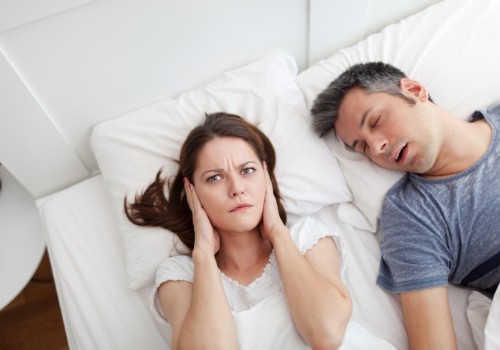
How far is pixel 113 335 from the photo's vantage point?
1.10m

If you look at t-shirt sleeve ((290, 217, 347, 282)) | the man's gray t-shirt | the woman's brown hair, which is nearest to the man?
the man's gray t-shirt

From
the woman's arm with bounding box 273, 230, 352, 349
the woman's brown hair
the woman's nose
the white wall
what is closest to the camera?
the woman's arm with bounding box 273, 230, 352, 349

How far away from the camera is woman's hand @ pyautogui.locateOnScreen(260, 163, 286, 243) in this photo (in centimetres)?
102

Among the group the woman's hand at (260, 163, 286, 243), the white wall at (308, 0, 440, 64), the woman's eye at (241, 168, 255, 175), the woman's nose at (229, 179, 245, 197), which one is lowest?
the woman's hand at (260, 163, 286, 243)

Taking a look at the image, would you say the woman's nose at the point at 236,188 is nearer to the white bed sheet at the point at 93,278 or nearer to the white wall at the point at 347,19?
the white bed sheet at the point at 93,278

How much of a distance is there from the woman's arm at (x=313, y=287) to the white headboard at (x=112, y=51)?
62cm

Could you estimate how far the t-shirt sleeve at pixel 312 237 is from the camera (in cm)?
104

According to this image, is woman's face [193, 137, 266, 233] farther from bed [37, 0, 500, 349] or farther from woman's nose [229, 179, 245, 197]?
bed [37, 0, 500, 349]

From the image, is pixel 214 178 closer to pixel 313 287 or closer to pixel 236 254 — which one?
pixel 236 254

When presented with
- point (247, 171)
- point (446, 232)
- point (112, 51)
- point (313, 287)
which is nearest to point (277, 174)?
point (247, 171)

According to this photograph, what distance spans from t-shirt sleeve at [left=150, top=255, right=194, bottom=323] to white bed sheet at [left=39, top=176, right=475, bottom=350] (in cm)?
9

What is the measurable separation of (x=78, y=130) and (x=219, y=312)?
84 centimetres

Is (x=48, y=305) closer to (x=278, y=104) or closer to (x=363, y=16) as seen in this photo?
(x=278, y=104)

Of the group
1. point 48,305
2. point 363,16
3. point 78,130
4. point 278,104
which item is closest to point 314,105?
point 278,104
